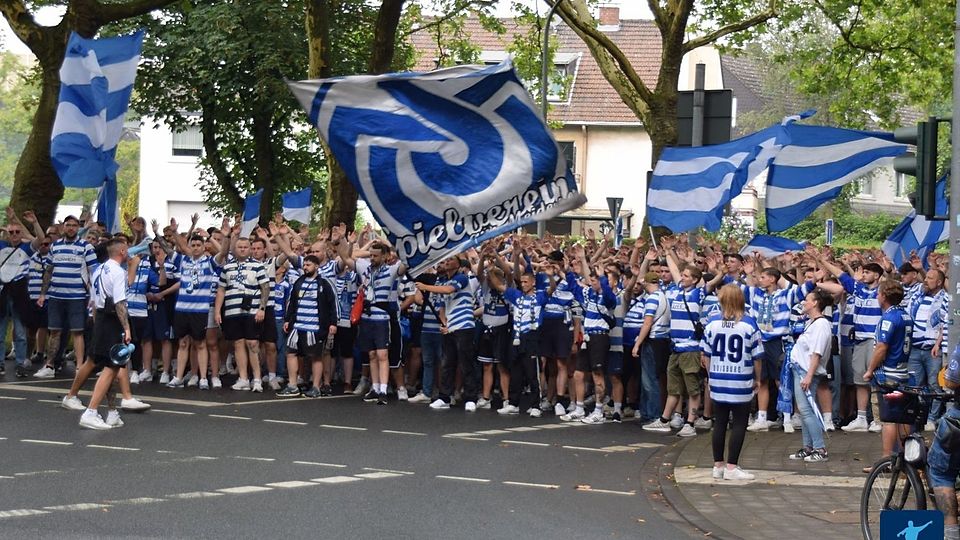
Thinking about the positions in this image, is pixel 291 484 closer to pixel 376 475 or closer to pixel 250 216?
pixel 376 475

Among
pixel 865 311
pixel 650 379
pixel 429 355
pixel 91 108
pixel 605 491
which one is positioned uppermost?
pixel 91 108

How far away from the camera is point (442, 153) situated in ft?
35.7

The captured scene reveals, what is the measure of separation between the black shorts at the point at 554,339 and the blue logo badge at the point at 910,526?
9.19 metres

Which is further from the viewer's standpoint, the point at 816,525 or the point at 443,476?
the point at 443,476

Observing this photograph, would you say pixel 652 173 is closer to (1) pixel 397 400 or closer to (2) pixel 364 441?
(1) pixel 397 400

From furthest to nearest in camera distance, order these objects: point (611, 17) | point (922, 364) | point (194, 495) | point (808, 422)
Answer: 1. point (611, 17)
2. point (922, 364)
3. point (808, 422)
4. point (194, 495)

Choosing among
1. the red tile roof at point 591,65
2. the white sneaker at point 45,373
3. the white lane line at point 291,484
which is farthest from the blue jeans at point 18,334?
the red tile roof at point 591,65

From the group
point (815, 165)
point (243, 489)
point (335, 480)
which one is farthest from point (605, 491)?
point (815, 165)

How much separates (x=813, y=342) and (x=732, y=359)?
5.28ft

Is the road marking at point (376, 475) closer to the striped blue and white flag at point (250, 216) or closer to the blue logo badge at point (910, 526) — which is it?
the blue logo badge at point (910, 526)

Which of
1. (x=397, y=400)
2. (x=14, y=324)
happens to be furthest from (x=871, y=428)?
(x=14, y=324)

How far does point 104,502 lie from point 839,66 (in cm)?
2380

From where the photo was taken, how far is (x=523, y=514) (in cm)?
1027

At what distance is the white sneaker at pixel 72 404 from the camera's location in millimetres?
14719
